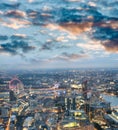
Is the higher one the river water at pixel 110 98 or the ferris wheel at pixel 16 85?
the ferris wheel at pixel 16 85

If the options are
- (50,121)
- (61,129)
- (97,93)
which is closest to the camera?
(61,129)

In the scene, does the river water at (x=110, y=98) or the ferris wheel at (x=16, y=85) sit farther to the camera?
the ferris wheel at (x=16, y=85)

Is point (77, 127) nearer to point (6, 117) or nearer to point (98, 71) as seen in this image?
point (6, 117)

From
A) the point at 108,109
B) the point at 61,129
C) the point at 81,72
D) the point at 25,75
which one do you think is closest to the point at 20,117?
the point at 61,129

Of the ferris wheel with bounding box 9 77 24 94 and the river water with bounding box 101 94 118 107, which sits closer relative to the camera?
the river water with bounding box 101 94 118 107

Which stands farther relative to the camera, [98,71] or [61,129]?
[98,71]

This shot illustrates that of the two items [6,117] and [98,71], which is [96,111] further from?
[98,71]

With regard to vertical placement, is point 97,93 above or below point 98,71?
below

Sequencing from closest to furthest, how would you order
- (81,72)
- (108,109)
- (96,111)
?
→ (96,111), (108,109), (81,72)

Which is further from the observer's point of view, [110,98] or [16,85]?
[110,98]

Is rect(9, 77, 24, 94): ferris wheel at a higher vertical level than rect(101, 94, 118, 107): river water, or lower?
higher
